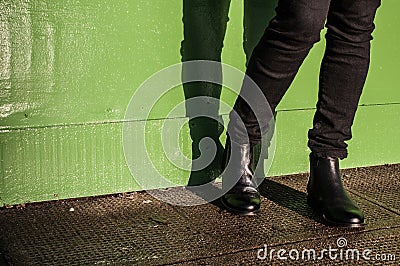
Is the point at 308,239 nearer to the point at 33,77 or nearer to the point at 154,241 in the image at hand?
the point at 154,241

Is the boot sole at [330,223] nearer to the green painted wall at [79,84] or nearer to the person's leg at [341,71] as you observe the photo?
the person's leg at [341,71]

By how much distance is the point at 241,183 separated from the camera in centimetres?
218

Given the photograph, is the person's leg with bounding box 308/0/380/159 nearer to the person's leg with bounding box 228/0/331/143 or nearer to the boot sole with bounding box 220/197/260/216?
the person's leg with bounding box 228/0/331/143

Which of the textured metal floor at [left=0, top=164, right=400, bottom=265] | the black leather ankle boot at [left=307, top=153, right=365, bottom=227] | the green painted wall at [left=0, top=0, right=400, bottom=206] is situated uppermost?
the green painted wall at [left=0, top=0, right=400, bottom=206]

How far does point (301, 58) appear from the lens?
2.02 m

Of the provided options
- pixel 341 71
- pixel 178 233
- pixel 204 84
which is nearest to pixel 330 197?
pixel 341 71

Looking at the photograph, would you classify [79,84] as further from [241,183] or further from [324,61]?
[324,61]

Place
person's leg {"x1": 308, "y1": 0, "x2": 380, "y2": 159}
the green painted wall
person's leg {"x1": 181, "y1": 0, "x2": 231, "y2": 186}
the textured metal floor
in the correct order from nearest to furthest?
the textured metal floor < person's leg {"x1": 308, "y1": 0, "x2": 380, "y2": 159} < the green painted wall < person's leg {"x1": 181, "y1": 0, "x2": 231, "y2": 186}

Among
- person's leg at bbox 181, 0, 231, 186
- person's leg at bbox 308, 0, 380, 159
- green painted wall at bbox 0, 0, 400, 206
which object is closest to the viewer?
person's leg at bbox 308, 0, 380, 159

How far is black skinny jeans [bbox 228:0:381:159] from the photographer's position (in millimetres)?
1922

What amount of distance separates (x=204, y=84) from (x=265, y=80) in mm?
408

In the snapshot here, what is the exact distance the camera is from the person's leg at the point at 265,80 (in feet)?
6.26

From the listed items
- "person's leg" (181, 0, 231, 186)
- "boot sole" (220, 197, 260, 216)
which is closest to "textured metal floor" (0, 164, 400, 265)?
"boot sole" (220, 197, 260, 216)

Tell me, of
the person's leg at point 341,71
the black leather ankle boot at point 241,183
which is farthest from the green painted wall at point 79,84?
the person's leg at point 341,71
